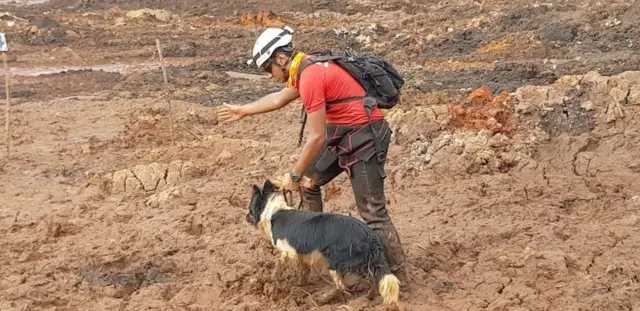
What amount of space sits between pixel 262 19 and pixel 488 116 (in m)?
19.5

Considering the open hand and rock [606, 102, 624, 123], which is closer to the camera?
the open hand

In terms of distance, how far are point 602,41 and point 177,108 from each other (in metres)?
9.63

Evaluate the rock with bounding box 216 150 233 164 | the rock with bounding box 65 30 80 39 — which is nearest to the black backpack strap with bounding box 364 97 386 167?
the rock with bounding box 216 150 233 164

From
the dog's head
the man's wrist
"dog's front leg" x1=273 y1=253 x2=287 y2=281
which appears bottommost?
"dog's front leg" x1=273 y1=253 x2=287 y2=281

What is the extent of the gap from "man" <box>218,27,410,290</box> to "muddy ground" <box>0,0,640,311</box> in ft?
2.32

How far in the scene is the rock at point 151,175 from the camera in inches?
333

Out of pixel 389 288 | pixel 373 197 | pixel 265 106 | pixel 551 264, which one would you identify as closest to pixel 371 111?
pixel 373 197

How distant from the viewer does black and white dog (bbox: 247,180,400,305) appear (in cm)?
484

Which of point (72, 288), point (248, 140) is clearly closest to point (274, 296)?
point (72, 288)

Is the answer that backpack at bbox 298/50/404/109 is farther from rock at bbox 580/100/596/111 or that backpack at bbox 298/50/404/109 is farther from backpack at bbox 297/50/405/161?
rock at bbox 580/100/596/111

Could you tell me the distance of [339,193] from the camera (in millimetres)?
7723

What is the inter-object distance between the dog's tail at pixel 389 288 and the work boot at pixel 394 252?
0.28 meters

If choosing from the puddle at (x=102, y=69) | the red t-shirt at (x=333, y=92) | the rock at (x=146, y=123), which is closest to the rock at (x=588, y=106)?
the red t-shirt at (x=333, y=92)

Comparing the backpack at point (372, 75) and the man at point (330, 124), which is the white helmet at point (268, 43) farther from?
Answer: the backpack at point (372, 75)
